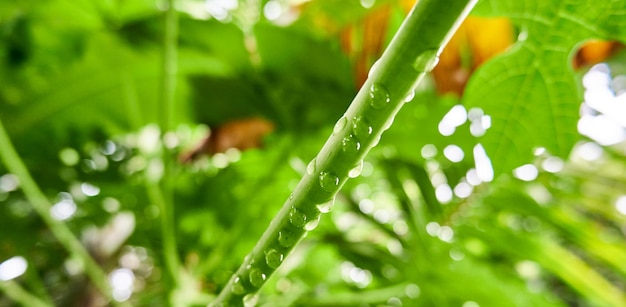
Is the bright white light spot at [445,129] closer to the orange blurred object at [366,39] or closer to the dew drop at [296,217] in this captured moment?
the orange blurred object at [366,39]

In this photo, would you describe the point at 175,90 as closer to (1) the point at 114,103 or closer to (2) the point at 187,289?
(1) the point at 114,103

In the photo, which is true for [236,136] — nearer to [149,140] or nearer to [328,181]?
[149,140]

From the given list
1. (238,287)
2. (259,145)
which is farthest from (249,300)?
(259,145)

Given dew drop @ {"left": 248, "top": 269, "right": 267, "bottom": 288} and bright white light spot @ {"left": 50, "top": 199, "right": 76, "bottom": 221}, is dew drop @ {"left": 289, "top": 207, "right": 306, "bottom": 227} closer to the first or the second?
dew drop @ {"left": 248, "top": 269, "right": 267, "bottom": 288}

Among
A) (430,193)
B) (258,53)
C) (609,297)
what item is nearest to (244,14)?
(258,53)

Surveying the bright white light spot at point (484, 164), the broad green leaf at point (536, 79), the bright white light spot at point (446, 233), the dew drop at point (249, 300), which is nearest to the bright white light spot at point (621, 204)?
the bright white light spot at point (446, 233)

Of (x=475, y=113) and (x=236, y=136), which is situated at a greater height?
(x=236, y=136)

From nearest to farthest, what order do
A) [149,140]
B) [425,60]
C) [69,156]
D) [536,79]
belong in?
[425,60] → [536,79] → [69,156] → [149,140]

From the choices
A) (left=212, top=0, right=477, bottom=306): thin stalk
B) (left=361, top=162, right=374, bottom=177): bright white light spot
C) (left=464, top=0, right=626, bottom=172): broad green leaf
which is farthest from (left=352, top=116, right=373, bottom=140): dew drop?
(left=361, top=162, right=374, bottom=177): bright white light spot

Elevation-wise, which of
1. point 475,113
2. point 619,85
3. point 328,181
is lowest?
point 328,181
